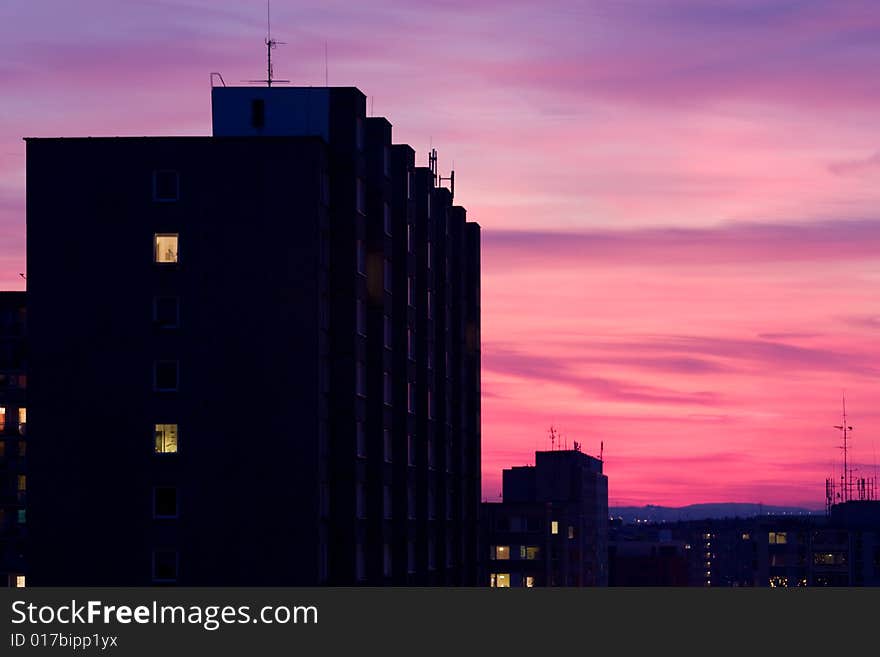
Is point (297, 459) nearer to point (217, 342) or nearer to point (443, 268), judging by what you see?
point (217, 342)

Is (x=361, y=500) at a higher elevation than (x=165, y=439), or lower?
lower

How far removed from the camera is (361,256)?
3848 inches

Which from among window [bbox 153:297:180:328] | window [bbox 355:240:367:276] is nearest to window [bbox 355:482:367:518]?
window [bbox 355:240:367:276]

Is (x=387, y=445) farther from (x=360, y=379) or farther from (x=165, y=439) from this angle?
(x=165, y=439)

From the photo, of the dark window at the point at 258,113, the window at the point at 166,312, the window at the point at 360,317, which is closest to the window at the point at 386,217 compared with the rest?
the window at the point at 360,317

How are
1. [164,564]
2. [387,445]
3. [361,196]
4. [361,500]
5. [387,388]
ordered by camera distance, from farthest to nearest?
[387,445] < [387,388] < [361,196] < [361,500] < [164,564]

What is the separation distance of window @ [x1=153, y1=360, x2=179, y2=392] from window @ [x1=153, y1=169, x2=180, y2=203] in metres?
9.22

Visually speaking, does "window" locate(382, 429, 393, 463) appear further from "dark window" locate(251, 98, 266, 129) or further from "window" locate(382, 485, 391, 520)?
"dark window" locate(251, 98, 266, 129)

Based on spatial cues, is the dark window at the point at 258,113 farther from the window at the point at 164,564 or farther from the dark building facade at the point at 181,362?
the window at the point at 164,564

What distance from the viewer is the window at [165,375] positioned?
8956 cm

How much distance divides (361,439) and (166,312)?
15.4 meters

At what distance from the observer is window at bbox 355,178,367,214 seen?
9569cm

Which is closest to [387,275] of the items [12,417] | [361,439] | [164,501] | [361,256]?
[361,256]

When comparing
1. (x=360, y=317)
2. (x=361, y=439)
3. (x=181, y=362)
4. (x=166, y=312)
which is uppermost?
(x=360, y=317)
